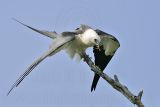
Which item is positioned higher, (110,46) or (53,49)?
(110,46)

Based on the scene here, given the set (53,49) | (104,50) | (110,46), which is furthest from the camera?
(104,50)

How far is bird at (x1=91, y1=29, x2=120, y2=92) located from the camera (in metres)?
8.27

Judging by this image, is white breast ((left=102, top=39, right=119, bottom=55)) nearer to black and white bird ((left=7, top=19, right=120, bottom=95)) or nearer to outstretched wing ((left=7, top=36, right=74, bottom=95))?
black and white bird ((left=7, top=19, right=120, bottom=95))

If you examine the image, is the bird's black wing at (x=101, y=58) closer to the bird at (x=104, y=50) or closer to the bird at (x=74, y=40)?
the bird at (x=104, y=50)

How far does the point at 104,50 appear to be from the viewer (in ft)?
28.4

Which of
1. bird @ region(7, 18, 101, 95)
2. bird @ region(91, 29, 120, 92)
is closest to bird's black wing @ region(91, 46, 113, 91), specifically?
bird @ region(91, 29, 120, 92)

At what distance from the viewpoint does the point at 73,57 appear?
7.74 metres

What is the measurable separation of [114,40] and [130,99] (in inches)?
101

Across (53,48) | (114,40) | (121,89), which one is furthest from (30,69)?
(114,40)

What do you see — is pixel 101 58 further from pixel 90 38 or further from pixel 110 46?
pixel 90 38

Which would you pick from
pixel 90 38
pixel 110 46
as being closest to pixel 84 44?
pixel 90 38

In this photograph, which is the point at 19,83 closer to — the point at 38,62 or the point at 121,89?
the point at 38,62

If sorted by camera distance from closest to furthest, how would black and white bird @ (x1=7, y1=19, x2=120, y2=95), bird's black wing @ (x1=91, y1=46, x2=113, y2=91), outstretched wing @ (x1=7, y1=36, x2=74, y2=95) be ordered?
1. outstretched wing @ (x1=7, y1=36, x2=74, y2=95)
2. black and white bird @ (x1=7, y1=19, x2=120, y2=95)
3. bird's black wing @ (x1=91, y1=46, x2=113, y2=91)

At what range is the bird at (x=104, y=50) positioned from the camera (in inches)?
326
